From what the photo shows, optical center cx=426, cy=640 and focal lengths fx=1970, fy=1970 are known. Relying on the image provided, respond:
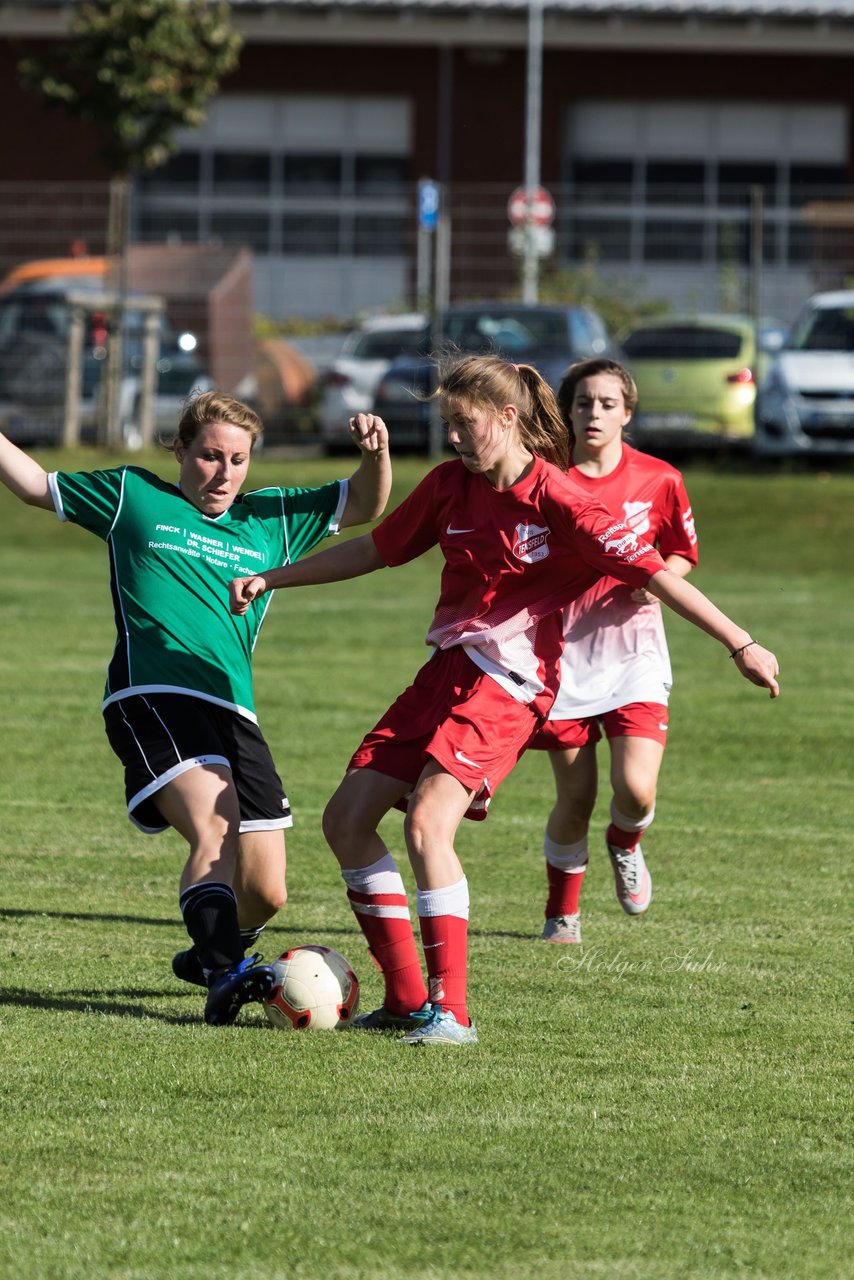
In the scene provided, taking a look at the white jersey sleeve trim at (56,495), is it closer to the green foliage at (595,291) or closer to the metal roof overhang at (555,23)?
the green foliage at (595,291)

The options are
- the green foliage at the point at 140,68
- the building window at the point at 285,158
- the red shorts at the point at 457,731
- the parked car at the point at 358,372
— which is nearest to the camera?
the red shorts at the point at 457,731

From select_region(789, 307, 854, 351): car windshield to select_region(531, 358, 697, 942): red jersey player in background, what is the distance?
46.6 ft

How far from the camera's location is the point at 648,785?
6.39 m

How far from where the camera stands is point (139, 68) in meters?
26.0

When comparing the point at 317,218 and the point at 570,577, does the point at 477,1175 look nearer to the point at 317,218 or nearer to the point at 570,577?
the point at 570,577

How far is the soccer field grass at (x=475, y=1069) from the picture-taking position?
359 centimetres

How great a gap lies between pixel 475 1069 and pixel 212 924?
31.1 inches

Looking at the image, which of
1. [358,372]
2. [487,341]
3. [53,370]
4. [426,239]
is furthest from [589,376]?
[426,239]

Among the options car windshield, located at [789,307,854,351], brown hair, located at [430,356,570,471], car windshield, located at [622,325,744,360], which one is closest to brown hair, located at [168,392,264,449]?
brown hair, located at [430,356,570,471]

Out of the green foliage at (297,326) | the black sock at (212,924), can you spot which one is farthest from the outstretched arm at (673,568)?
the green foliage at (297,326)

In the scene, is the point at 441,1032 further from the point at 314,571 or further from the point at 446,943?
the point at 314,571

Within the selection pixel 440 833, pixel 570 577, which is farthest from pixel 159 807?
pixel 570 577

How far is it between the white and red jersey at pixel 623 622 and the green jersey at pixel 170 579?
138 cm

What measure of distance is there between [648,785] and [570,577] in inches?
51.7
